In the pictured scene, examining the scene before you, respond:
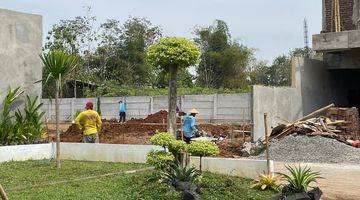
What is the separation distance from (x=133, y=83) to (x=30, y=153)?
3370 centimetres

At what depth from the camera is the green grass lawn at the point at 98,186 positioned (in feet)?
27.5

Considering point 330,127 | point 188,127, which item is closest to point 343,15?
point 330,127

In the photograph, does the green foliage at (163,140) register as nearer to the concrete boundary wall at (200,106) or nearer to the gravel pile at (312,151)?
the gravel pile at (312,151)

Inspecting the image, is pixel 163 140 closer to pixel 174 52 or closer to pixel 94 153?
pixel 174 52

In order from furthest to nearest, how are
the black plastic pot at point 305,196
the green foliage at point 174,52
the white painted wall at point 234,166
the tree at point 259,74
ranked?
the tree at point 259,74
the green foliage at point 174,52
the white painted wall at point 234,166
the black plastic pot at point 305,196

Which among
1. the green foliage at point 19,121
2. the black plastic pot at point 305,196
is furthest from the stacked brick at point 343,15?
the black plastic pot at point 305,196

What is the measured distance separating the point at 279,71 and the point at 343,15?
43295mm

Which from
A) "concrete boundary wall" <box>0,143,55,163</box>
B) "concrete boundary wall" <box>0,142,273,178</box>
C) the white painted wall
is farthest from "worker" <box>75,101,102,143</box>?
the white painted wall

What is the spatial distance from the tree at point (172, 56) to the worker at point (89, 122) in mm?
2475

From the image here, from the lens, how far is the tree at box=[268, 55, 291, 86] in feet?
208

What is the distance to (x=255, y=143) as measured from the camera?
16.3 m

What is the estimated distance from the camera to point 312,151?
14.7 metres

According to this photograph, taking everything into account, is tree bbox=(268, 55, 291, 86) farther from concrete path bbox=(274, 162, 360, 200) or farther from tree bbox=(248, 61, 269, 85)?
concrete path bbox=(274, 162, 360, 200)

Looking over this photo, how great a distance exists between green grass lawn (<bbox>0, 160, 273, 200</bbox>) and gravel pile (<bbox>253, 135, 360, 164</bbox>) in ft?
13.2
